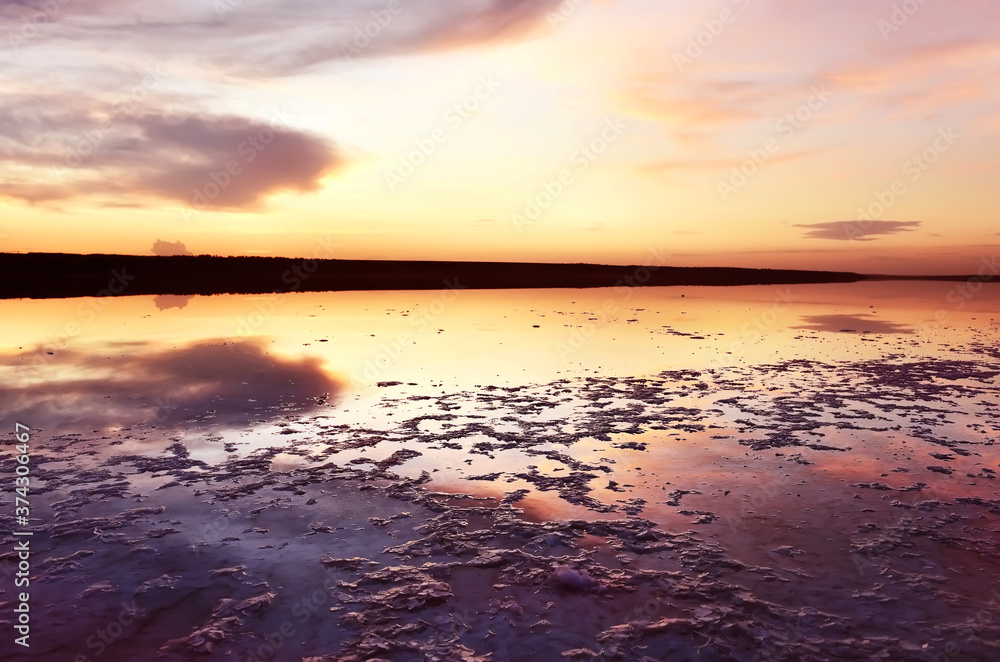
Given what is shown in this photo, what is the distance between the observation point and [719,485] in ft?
26.3

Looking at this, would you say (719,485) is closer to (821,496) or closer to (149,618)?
(821,496)

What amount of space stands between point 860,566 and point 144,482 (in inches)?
338

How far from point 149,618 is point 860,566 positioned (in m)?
6.62

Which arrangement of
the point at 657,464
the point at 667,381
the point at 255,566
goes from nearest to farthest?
the point at 255,566, the point at 657,464, the point at 667,381

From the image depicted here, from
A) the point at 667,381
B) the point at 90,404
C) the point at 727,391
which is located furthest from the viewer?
the point at 667,381

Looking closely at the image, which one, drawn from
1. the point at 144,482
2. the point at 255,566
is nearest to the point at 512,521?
the point at 255,566

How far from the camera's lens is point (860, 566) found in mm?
5949

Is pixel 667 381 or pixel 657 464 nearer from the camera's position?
pixel 657 464

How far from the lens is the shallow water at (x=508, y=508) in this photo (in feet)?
16.3

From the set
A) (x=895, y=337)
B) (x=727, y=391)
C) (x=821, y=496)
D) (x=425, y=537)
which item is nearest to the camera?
(x=425, y=537)

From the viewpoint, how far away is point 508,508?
7.33 meters

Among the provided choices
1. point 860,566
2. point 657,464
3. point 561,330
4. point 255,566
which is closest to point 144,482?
point 255,566

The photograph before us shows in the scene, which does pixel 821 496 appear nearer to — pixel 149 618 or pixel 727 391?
pixel 727 391

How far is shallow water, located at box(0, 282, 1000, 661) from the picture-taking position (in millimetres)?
4961
